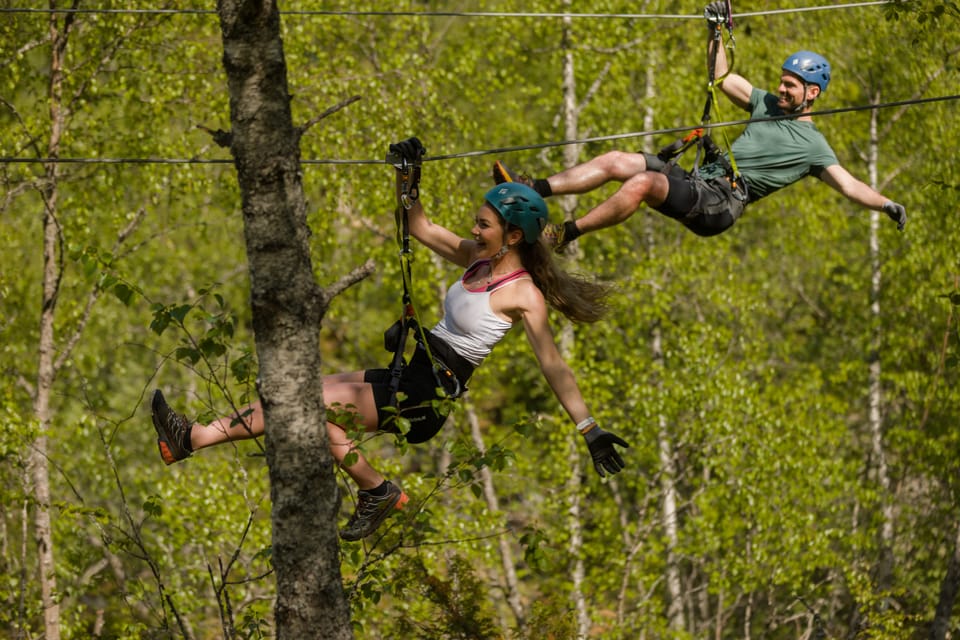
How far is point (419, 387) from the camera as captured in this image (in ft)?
16.3

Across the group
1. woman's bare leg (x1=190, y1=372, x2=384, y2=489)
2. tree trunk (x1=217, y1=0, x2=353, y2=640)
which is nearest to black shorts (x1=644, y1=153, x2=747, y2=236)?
woman's bare leg (x1=190, y1=372, x2=384, y2=489)

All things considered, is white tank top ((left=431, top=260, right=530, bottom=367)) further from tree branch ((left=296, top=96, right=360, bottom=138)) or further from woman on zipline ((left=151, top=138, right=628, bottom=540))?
tree branch ((left=296, top=96, right=360, bottom=138))

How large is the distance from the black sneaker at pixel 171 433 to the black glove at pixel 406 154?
1373 millimetres

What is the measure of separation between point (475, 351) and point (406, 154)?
34.6 inches

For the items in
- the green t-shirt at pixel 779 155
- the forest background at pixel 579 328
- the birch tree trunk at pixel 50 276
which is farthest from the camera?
the forest background at pixel 579 328

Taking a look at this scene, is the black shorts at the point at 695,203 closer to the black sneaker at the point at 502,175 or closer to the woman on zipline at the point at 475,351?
the black sneaker at the point at 502,175

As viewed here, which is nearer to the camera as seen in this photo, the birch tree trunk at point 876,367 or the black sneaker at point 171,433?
the black sneaker at point 171,433

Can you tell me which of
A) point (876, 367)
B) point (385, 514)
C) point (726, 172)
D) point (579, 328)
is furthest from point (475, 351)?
point (876, 367)

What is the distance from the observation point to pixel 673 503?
15.8 meters

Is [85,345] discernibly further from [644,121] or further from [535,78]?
[644,121]

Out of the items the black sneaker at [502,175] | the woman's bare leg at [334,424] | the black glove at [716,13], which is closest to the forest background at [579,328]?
the black glove at [716,13]

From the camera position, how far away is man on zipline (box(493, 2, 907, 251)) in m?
5.67

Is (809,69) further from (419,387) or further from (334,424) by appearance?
(334,424)

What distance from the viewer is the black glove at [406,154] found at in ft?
16.6
